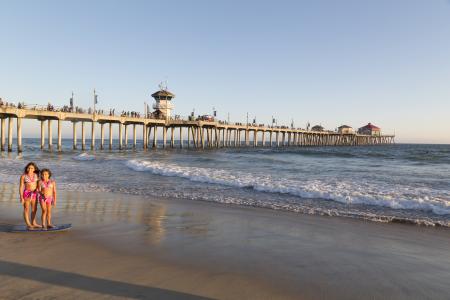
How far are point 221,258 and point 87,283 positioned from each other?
1.98 metres

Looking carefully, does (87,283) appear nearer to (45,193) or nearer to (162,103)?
(45,193)

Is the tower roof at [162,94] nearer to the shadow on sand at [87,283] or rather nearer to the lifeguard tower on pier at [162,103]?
the lifeguard tower on pier at [162,103]

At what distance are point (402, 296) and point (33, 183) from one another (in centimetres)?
641

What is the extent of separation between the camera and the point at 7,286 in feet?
13.7

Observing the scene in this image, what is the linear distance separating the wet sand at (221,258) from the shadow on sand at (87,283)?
11 millimetres

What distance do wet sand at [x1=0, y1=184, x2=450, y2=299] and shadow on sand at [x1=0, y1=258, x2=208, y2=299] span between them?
1cm

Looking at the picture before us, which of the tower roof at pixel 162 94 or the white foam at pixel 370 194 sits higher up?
the tower roof at pixel 162 94

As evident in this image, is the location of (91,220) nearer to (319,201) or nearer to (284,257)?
(284,257)

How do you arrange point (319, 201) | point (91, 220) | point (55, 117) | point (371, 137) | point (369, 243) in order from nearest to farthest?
point (369, 243) < point (91, 220) < point (319, 201) < point (55, 117) < point (371, 137)

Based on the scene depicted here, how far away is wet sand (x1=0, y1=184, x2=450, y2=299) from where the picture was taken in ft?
14.2

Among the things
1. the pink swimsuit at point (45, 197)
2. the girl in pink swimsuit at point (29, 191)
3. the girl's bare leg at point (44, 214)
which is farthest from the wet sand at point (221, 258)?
the pink swimsuit at point (45, 197)

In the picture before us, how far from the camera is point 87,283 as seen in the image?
4363 millimetres

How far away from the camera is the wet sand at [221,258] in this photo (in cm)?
433

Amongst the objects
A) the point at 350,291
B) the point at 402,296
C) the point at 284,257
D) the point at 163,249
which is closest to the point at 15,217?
the point at 163,249
